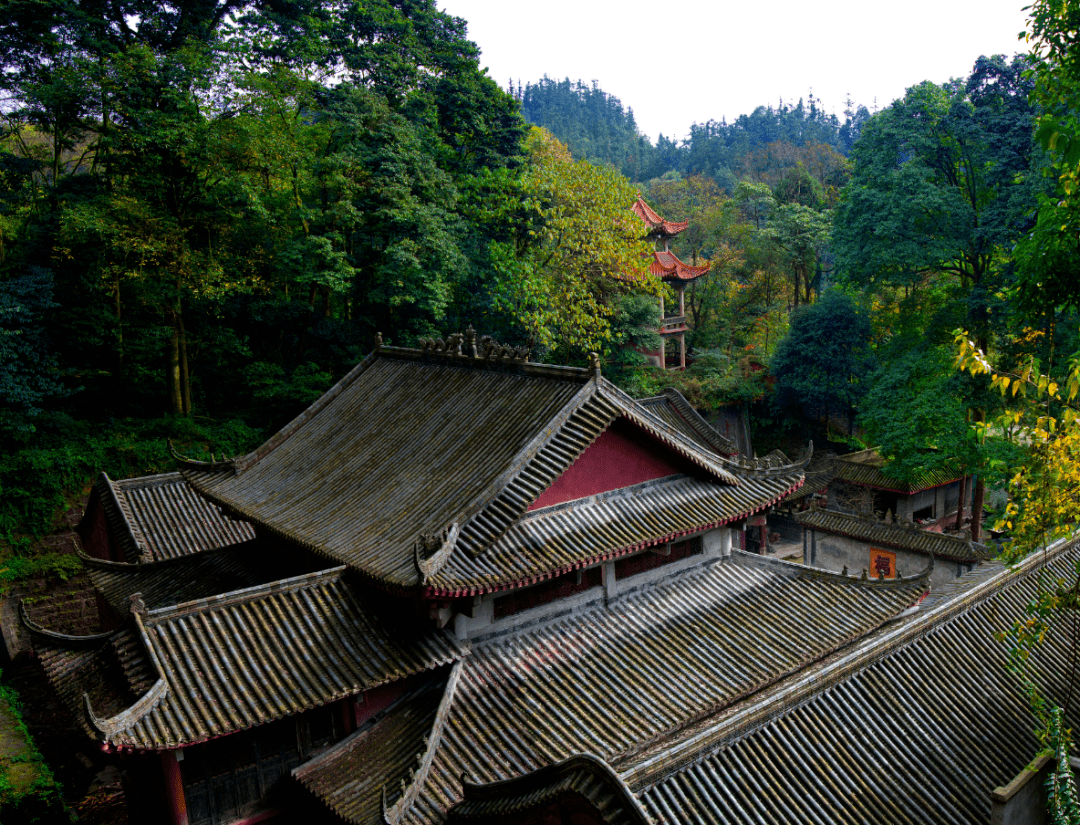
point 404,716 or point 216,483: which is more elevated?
point 216,483

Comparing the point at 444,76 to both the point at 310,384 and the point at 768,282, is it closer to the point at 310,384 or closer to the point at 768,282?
the point at 310,384

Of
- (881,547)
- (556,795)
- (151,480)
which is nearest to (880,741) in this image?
(556,795)

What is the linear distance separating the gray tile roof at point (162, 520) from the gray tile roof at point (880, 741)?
52.0ft

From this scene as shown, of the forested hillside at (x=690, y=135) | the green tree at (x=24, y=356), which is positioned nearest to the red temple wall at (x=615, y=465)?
the green tree at (x=24, y=356)

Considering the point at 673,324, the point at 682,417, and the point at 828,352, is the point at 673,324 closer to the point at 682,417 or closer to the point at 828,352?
the point at 828,352

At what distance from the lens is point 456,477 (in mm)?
12977

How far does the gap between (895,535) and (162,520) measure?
24823mm

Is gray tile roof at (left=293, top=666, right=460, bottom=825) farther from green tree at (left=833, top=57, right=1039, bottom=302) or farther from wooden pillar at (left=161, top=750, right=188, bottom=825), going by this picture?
green tree at (left=833, top=57, right=1039, bottom=302)

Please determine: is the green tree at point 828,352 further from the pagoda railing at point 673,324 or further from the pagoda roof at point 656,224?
the pagoda roof at point 656,224

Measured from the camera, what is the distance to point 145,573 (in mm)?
16531

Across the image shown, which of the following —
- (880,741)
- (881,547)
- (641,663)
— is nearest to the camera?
(880,741)

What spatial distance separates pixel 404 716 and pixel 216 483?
8413 millimetres

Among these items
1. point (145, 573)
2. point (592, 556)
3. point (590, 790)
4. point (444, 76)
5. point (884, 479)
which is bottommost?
point (884, 479)

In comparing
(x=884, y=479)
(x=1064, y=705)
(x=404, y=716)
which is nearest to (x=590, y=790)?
(x=404, y=716)
